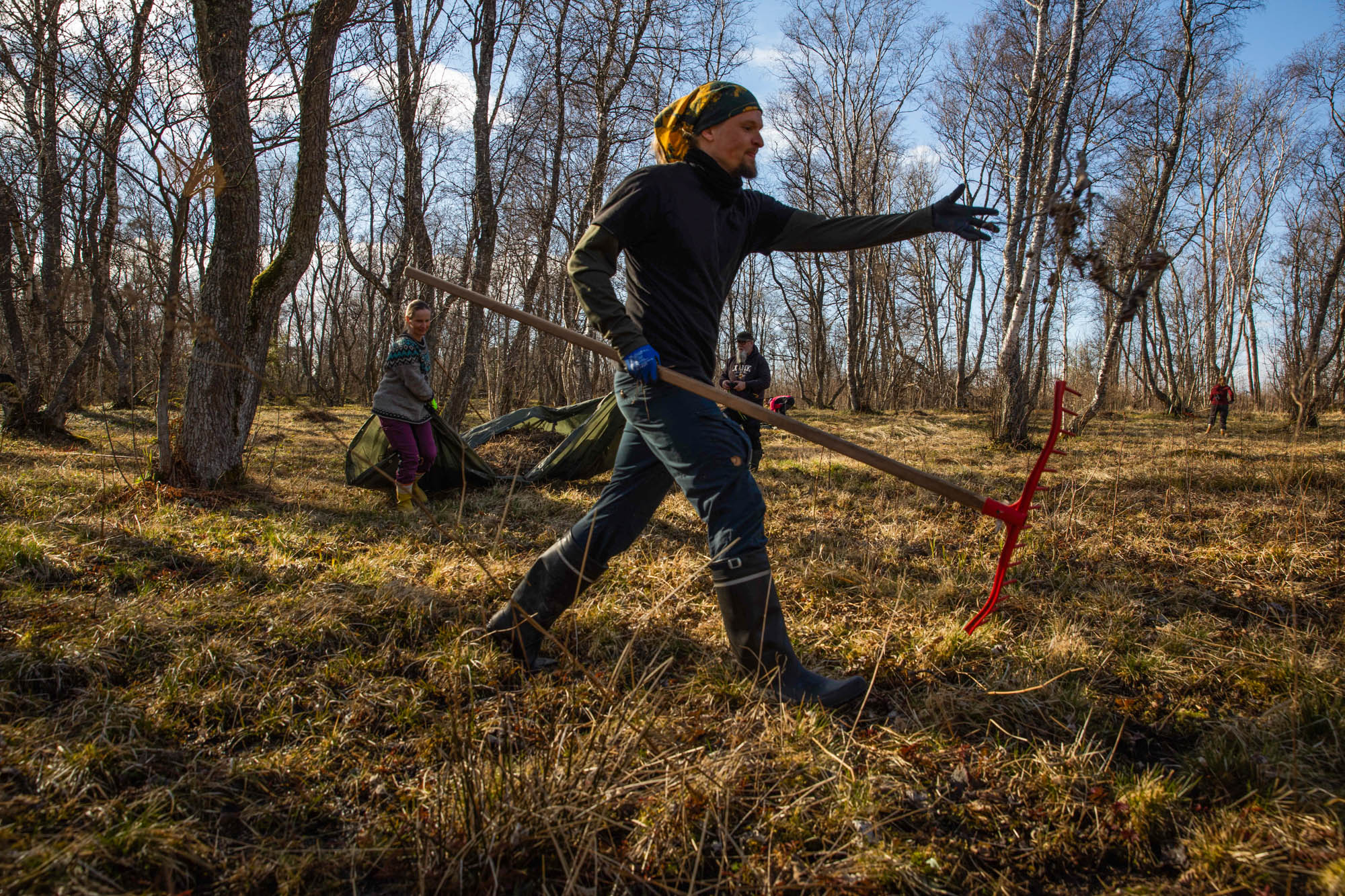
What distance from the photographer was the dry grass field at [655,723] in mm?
1417

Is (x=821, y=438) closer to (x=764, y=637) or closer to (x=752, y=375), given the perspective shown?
(x=764, y=637)

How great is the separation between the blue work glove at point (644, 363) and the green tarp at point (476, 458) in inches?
128

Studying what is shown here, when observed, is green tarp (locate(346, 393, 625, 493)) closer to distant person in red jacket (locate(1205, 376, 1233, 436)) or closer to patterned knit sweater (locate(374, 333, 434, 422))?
patterned knit sweater (locate(374, 333, 434, 422))

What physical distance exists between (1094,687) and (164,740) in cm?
299

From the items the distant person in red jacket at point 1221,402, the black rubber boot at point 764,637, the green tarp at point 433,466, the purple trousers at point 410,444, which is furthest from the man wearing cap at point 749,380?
the distant person in red jacket at point 1221,402

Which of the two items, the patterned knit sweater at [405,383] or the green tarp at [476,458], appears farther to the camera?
the green tarp at [476,458]

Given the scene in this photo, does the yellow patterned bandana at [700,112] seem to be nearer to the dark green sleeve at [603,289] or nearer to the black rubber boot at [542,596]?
the dark green sleeve at [603,289]

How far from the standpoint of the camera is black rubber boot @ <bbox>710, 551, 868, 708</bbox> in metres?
1.99

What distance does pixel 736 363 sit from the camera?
7410 mm

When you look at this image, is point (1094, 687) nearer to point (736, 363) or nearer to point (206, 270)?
point (736, 363)

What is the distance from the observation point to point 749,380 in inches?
279

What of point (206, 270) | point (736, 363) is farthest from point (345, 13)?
point (736, 363)

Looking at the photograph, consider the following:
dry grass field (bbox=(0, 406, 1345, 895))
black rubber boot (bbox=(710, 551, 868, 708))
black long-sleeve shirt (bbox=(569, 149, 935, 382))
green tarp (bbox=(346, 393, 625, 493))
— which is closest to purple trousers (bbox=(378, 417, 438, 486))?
green tarp (bbox=(346, 393, 625, 493))

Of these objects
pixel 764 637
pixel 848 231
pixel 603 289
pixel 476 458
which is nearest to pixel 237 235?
pixel 476 458
